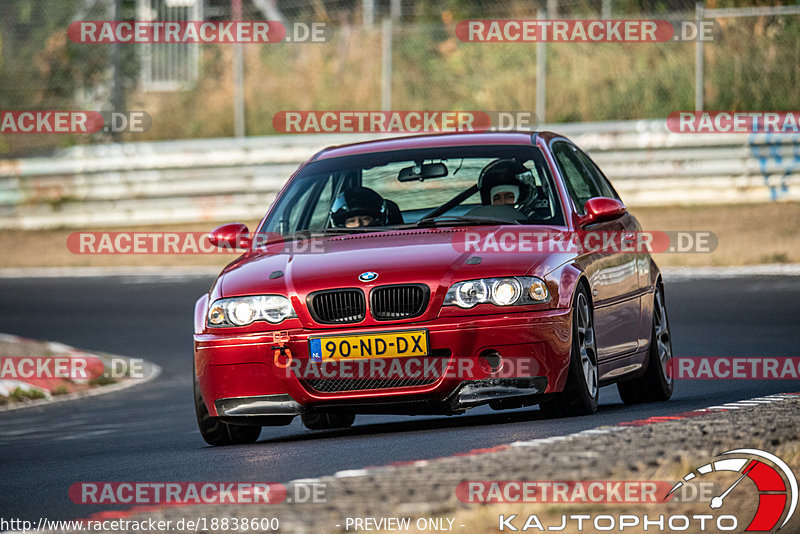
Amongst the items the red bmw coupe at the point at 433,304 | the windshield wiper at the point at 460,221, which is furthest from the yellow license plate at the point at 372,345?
the windshield wiper at the point at 460,221

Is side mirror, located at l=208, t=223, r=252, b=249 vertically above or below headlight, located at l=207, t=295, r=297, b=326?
above

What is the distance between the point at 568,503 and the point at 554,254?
353 centimetres

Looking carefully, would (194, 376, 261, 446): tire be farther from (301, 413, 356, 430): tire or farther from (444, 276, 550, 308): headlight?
(444, 276, 550, 308): headlight

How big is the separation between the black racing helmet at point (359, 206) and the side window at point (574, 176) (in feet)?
3.39

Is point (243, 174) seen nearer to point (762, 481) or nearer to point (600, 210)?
point (600, 210)

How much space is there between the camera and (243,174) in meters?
24.5

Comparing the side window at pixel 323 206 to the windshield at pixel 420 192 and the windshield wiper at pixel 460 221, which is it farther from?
the windshield wiper at pixel 460 221

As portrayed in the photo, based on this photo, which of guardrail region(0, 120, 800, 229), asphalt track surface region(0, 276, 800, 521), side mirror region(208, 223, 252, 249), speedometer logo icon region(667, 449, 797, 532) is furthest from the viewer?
guardrail region(0, 120, 800, 229)

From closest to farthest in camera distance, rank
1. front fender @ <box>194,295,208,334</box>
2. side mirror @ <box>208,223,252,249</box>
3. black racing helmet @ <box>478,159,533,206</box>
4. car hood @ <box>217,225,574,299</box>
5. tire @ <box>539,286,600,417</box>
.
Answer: car hood @ <box>217,225,574,299</box>
tire @ <box>539,286,600,417</box>
front fender @ <box>194,295,208,334</box>
black racing helmet @ <box>478,159,533,206</box>
side mirror @ <box>208,223,252,249</box>

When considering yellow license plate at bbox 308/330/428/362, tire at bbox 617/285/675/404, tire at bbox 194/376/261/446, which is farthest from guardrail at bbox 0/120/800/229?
yellow license plate at bbox 308/330/428/362

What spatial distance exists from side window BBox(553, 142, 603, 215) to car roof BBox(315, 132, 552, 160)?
0.69ft

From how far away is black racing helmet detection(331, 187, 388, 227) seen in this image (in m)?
8.98

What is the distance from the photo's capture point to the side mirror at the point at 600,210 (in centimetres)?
855

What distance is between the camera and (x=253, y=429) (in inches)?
336
